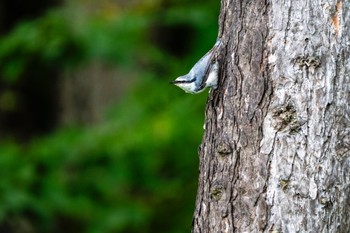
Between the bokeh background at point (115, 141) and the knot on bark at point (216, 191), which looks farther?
the bokeh background at point (115, 141)

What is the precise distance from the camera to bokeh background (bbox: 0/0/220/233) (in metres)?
6.06

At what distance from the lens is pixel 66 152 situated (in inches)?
249

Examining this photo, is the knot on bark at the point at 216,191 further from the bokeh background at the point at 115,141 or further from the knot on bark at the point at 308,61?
the bokeh background at the point at 115,141

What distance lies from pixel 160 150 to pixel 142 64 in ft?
2.84

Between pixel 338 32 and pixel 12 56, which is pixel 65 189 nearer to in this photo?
pixel 12 56

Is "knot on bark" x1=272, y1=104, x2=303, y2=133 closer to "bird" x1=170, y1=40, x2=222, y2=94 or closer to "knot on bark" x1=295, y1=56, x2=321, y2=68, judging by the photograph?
"knot on bark" x1=295, y1=56, x2=321, y2=68

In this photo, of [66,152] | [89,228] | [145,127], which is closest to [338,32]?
[145,127]

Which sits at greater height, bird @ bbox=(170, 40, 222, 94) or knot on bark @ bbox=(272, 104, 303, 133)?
bird @ bbox=(170, 40, 222, 94)

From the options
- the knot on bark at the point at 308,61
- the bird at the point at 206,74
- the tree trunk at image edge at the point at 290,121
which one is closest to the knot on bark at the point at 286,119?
the tree trunk at image edge at the point at 290,121

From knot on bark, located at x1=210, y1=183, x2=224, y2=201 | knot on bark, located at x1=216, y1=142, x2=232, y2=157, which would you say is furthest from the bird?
knot on bark, located at x1=210, y1=183, x2=224, y2=201

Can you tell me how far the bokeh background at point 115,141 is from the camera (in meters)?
6.06

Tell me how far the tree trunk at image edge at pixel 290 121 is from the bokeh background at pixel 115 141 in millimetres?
3294

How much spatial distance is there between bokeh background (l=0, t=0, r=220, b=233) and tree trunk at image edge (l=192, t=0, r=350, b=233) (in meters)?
3.29

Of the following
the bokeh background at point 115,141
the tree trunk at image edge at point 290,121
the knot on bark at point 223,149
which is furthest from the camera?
the bokeh background at point 115,141
